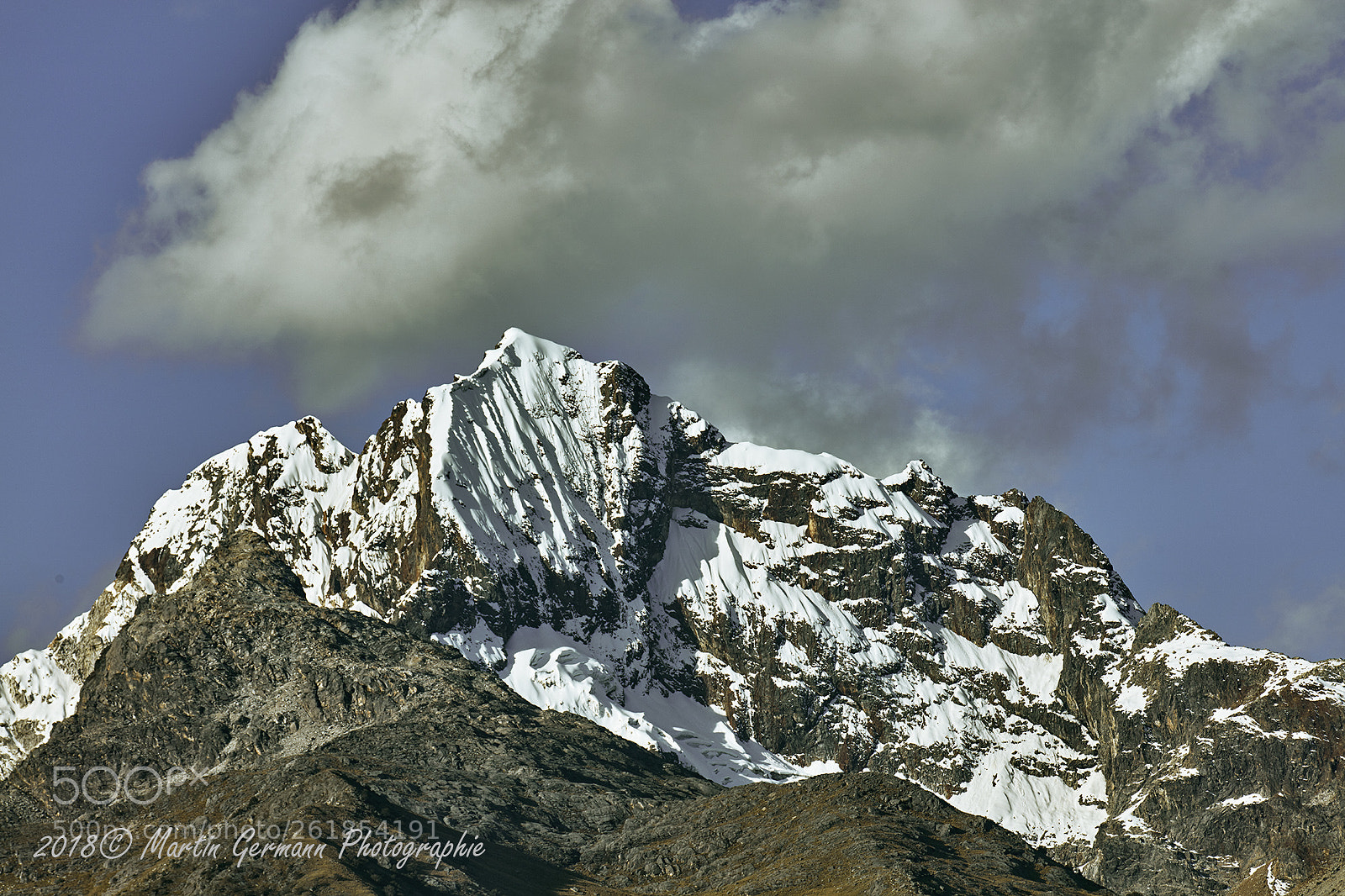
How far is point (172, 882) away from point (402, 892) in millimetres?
27781

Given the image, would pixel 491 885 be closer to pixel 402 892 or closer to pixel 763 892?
pixel 402 892

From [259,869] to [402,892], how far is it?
17.6 metres

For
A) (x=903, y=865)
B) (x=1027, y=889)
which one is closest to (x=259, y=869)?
(x=903, y=865)

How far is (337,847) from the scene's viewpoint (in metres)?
198

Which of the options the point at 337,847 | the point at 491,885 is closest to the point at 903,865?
the point at 491,885

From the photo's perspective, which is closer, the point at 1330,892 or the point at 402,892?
the point at 402,892

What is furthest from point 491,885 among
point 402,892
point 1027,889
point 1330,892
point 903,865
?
point 1330,892

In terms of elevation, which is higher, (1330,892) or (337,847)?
(1330,892)

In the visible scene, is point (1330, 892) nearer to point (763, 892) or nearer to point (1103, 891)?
point (1103, 891)

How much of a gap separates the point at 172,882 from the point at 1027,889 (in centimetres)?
9095

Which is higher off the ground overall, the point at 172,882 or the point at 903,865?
the point at 903,865

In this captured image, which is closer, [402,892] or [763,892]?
[402,892]

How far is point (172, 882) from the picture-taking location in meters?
195

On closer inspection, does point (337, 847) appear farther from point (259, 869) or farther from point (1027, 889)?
point (1027, 889)
